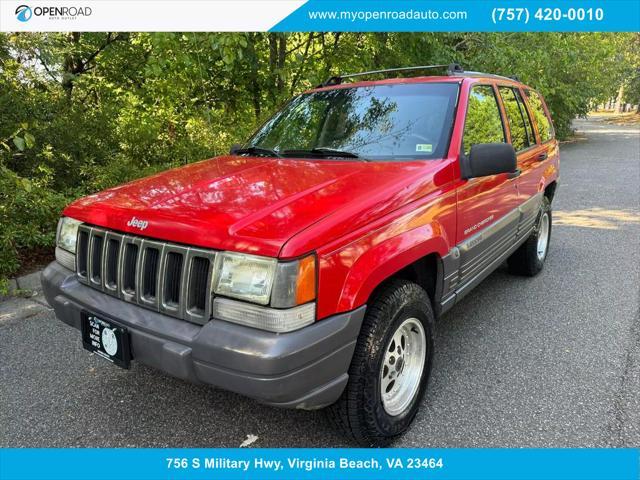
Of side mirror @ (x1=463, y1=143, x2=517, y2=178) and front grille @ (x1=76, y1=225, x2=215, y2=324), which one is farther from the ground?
side mirror @ (x1=463, y1=143, x2=517, y2=178)

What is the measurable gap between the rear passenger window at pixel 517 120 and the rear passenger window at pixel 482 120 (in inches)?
10.8

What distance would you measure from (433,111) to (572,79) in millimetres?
18864

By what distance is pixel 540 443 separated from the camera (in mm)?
2479

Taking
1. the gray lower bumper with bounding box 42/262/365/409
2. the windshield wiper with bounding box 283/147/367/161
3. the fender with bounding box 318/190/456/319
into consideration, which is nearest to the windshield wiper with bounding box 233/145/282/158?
the windshield wiper with bounding box 283/147/367/161

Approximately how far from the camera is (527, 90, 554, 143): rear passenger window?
4.73m

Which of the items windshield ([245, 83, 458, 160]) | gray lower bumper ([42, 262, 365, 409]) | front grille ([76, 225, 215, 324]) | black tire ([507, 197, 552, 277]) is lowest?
black tire ([507, 197, 552, 277])

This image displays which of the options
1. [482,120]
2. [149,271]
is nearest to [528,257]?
[482,120]

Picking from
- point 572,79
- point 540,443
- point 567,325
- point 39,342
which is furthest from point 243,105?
point 572,79

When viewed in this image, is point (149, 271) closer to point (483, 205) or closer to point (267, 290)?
point (267, 290)

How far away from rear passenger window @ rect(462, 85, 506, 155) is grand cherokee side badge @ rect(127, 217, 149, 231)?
1942 millimetres

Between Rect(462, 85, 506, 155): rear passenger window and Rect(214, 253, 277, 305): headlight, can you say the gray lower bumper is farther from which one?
Rect(462, 85, 506, 155): rear passenger window

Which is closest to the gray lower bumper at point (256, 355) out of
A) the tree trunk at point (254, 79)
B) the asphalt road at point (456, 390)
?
the asphalt road at point (456, 390)

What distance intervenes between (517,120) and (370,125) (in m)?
1.63

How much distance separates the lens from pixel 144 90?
7.61 meters
